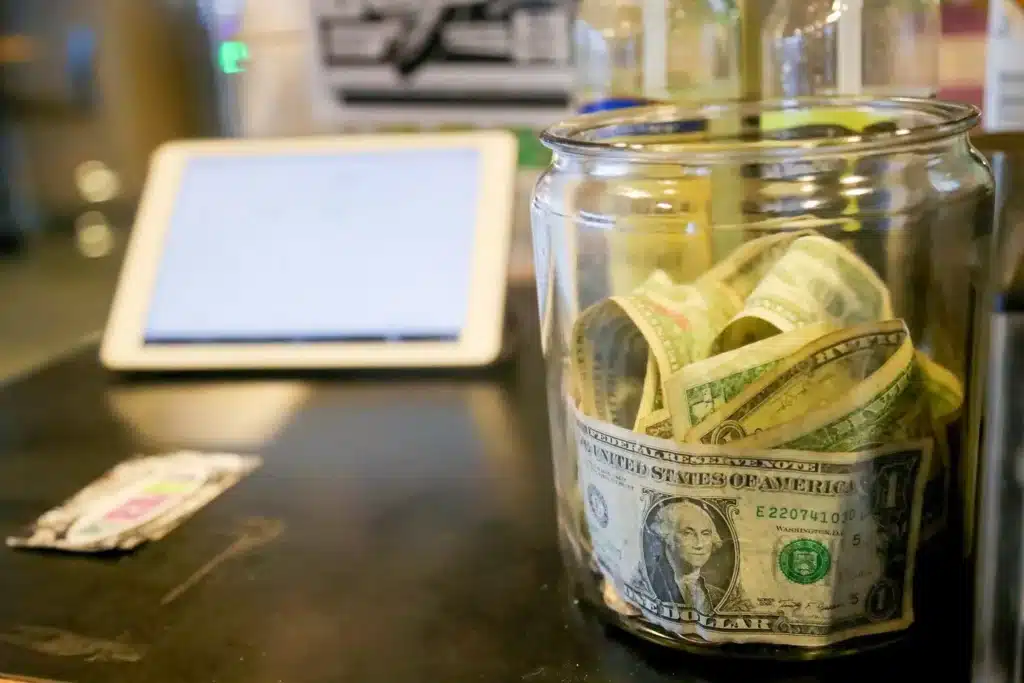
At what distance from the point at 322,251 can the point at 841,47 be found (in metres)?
0.44

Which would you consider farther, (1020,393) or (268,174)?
(268,174)

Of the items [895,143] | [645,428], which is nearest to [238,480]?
[645,428]

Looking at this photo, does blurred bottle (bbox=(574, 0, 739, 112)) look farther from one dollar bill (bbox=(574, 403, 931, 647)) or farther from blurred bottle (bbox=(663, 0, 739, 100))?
one dollar bill (bbox=(574, 403, 931, 647))

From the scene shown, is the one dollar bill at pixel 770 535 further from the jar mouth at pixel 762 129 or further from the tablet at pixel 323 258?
the tablet at pixel 323 258

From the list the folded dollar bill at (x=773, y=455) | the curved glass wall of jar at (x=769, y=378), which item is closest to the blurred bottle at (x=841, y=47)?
the curved glass wall of jar at (x=769, y=378)

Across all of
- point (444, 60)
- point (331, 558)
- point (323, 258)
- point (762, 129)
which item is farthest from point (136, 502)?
point (444, 60)

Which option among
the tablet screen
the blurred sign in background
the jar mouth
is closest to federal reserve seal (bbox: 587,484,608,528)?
the jar mouth

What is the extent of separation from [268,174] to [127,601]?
476mm

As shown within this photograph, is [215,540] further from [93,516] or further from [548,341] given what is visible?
[548,341]

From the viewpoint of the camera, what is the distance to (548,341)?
1.71 ft

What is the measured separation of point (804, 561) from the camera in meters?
0.39

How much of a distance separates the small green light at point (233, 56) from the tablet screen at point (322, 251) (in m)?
0.24

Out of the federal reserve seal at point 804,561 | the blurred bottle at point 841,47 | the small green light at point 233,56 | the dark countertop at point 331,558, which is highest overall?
the small green light at point 233,56

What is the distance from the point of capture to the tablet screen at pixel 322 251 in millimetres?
811
